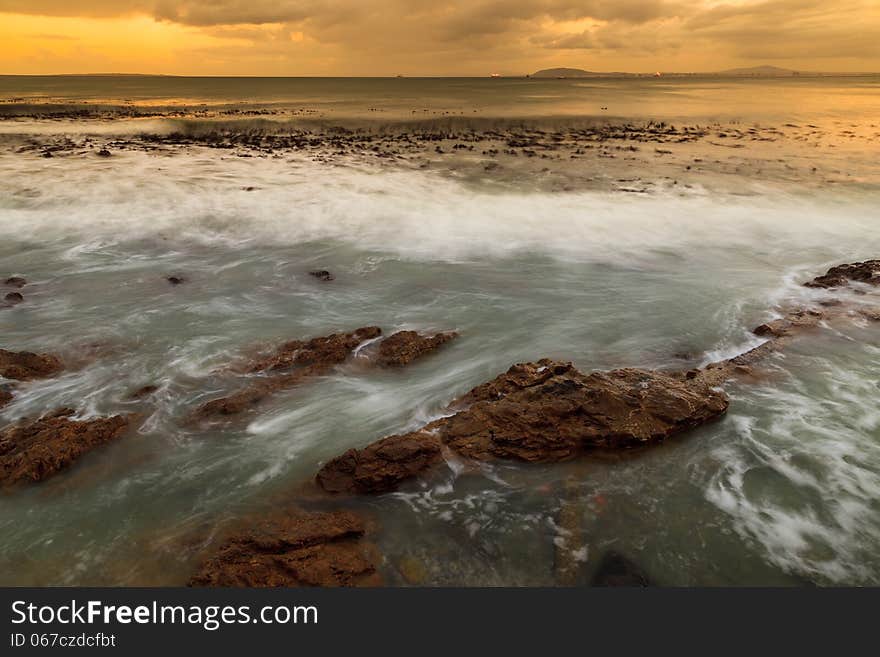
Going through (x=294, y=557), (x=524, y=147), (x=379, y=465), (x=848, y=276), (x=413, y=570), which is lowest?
(x=413, y=570)

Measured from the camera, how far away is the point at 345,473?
238 inches

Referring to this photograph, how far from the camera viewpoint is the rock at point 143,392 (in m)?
7.67

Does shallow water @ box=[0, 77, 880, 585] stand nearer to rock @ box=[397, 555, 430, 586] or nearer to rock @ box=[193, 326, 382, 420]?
rock @ box=[397, 555, 430, 586]

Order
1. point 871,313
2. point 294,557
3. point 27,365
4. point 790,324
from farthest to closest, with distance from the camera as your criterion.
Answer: point 871,313 < point 790,324 < point 27,365 < point 294,557

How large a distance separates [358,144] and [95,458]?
3151 centimetres

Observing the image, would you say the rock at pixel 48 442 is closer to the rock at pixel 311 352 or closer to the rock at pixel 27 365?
the rock at pixel 27 365

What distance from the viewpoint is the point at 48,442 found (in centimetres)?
635

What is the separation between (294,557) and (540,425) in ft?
10.5

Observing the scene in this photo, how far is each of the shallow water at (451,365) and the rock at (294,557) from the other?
301mm

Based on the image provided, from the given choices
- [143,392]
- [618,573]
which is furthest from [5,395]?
[618,573]

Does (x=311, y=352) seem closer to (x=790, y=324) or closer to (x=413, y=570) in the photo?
(x=413, y=570)

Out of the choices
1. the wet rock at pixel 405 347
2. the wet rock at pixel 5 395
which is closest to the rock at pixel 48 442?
the wet rock at pixel 5 395

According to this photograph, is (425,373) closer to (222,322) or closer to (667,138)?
(222,322)

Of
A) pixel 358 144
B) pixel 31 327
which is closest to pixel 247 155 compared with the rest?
pixel 358 144
